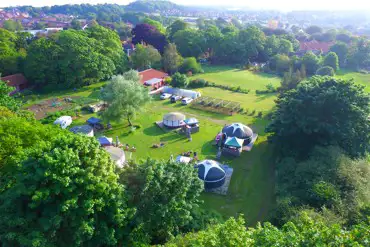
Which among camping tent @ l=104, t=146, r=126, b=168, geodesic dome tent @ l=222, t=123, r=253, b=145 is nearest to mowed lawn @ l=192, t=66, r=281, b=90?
geodesic dome tent @ l=222, t=123, r=253, b=145

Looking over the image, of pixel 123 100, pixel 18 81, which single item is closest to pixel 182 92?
pixel 123 100

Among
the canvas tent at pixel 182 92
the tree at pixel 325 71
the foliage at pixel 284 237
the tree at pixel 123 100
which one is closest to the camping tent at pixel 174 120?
the tree at pixel 123 100

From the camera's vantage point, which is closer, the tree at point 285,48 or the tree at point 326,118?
the tree at point 326,118

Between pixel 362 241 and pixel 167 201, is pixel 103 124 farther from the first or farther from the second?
pixel 362 241

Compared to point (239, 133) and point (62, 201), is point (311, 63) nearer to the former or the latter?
point (239, 133)

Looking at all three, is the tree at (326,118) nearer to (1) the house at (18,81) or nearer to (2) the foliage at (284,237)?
(2) the foliage at (284,237)

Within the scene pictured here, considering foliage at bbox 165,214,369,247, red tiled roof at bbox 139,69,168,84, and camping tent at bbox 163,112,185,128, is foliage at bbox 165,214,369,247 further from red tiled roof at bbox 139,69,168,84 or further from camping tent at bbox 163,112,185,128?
red tiled roof at bbox 139,69,168,84
